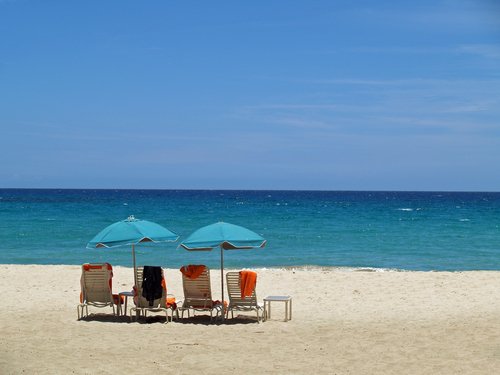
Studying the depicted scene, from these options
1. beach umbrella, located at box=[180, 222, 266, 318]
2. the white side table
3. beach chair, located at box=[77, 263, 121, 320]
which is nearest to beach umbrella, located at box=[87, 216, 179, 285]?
beach chair, located at box=[77, 263, 121, 320]

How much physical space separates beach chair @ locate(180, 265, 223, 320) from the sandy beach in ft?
0.94

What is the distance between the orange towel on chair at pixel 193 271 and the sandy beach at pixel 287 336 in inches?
29.6

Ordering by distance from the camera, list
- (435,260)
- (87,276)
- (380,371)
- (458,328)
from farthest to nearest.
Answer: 1. (435,260)
2. (87,276)
3. (458,328)
4. (380,371)

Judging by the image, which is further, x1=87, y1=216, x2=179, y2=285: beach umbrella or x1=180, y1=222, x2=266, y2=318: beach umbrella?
x1=87, y1=216, x2=179, y2=285: beach umbrella

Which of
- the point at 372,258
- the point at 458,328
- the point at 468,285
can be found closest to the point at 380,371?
the point at 458,328

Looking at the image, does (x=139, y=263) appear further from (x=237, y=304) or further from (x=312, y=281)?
(x=237, y=304)

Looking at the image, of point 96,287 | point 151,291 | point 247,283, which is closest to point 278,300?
point 247,283

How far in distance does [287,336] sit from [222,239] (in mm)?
1698

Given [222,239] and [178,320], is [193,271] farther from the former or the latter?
[178,320]

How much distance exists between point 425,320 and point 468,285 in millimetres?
4580

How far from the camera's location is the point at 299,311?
1177cm

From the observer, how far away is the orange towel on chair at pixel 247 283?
10.5 metres

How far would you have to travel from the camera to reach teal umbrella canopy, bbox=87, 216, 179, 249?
10.4 metres

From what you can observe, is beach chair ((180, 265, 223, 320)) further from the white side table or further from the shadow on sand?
the white side table
